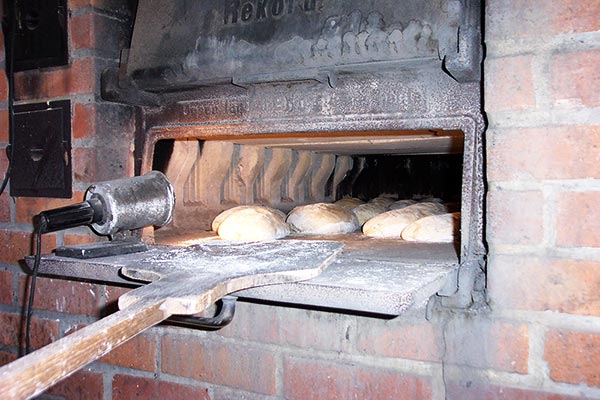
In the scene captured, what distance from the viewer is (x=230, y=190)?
61.9 inches

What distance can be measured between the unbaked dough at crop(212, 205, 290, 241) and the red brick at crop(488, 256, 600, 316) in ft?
1.99

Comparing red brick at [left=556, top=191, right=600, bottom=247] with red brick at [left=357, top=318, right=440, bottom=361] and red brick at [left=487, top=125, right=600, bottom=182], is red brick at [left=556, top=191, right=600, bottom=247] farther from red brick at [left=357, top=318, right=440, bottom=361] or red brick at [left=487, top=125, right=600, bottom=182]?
red brick at [left=357, top=318, right=440, bottom=361]

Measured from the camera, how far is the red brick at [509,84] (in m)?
0.79

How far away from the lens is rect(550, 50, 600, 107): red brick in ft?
2.46

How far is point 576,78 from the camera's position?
761mm

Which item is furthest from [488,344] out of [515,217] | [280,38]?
[280,38]

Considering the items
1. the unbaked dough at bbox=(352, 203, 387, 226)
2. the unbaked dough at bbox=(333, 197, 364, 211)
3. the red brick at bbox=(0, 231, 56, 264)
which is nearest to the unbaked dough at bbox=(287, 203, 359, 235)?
the unbaked dough at bbox=(352, 203, 387, 226)

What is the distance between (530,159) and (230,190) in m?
0.96

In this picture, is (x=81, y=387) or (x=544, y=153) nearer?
(x=544, y=153)

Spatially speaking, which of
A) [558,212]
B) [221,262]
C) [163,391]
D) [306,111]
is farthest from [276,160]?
[558,212]

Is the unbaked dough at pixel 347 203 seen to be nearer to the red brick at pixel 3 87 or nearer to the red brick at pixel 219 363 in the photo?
the red brick at pixel 219 363

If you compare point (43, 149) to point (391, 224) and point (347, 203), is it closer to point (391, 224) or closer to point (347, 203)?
point (391, 224)

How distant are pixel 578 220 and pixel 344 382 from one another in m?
0.51

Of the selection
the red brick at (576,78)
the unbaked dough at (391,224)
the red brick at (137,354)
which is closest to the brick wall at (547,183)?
the red brick at (576,78)
